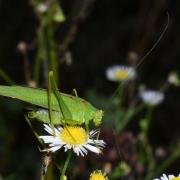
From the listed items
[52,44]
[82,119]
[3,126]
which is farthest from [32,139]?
[82,119]

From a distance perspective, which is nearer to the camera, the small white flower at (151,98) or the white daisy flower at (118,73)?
the small white flower at (151,98)

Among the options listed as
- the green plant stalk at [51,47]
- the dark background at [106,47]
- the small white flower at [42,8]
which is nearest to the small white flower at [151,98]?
the green plant stalk at [51,47]

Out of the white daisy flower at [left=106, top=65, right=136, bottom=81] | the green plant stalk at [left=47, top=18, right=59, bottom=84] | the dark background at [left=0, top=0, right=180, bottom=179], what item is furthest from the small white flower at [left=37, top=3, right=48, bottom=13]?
the dark background at [left=0, top=0, right=180, bottom=179]

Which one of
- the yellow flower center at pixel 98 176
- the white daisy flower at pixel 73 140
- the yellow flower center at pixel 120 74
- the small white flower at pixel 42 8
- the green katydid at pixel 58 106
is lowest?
the yellow flower center at pixel 98 176

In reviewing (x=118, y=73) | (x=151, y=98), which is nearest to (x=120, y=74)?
(x=118, y=73)

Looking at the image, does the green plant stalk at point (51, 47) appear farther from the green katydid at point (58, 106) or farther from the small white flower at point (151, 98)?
the green katydid at point (58, 106)

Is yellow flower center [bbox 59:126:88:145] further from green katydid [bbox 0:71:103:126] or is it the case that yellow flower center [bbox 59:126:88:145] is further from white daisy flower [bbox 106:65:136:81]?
white daisy flower [bbox 106:65:136:81]

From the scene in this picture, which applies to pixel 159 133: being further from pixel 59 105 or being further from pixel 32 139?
pixel 59 105

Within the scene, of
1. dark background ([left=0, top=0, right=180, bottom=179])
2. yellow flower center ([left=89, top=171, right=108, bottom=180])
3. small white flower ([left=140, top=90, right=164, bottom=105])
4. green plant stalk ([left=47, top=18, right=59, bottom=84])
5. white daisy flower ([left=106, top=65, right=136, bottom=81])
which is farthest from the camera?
dark background ([left=0, top=0, right=180, bottom=179])
